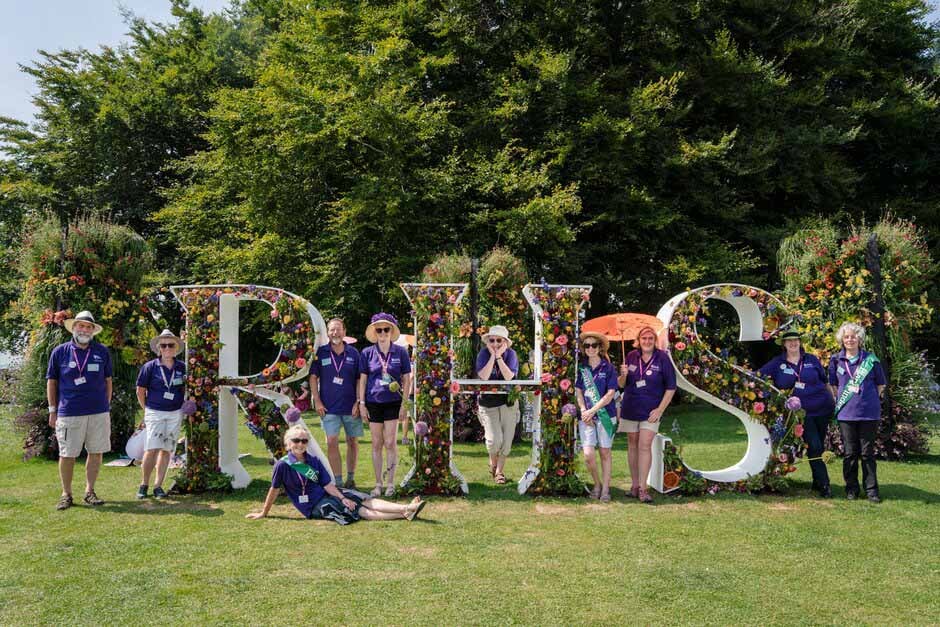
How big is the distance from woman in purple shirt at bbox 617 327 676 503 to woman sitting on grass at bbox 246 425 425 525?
7.91 feet

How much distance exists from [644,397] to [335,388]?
10.9 feet

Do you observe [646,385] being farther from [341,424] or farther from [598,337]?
[341,424]

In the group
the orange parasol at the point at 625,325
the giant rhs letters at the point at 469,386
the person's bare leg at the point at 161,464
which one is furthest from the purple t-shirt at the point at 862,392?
the person's bare leg at the point at 161,464

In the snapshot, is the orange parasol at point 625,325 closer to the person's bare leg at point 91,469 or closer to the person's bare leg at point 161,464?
the person's bare leg at point 161,464

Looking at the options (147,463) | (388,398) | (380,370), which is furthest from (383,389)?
(147,463)

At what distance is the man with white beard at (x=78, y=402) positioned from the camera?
6.88 meters

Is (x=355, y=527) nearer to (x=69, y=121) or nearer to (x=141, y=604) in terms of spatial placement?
(x=141, y=604)

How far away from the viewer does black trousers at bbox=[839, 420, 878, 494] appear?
7.18 meters

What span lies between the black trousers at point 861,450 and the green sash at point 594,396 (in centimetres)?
249

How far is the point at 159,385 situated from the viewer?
7301 millimetres

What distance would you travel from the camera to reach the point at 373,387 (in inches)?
288

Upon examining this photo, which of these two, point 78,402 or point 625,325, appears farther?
point 625,325

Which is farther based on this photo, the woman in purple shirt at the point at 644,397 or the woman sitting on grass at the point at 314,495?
the woman in purple shirt at the point at 644,397

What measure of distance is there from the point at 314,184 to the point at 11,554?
1290 centimetres
